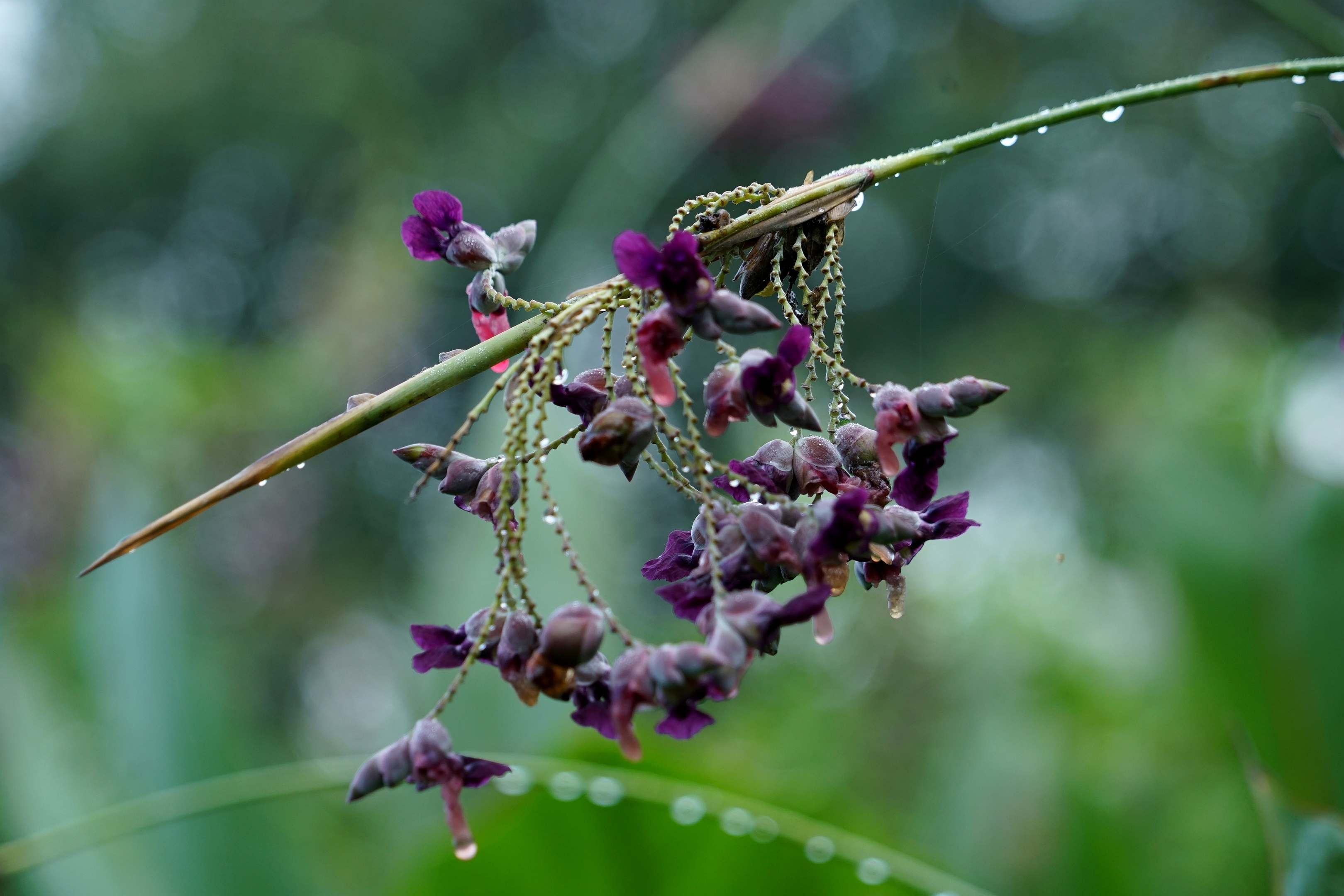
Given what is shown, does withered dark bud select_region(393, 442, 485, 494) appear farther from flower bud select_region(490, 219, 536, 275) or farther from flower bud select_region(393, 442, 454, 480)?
flower bud select_region(490, 219, 536, 275)

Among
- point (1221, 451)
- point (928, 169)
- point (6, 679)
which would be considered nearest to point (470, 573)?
point (6, 679)

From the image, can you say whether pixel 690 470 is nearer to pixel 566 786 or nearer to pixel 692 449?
pixel 692 449

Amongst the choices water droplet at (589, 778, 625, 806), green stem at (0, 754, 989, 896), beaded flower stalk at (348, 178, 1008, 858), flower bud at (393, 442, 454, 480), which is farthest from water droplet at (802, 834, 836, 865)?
flower bud at (393, 442, 454, 480)

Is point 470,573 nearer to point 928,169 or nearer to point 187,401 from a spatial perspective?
point 187,401

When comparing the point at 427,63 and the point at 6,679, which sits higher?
the point at 427,63

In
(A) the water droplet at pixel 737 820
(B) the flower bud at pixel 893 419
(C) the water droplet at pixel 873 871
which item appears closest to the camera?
(B) the flower bud at pixel 893 419

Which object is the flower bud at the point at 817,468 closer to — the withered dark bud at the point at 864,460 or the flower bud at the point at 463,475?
the withered dark bud at the point at 864,460

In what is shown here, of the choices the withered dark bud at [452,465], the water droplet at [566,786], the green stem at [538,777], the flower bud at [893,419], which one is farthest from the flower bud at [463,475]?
the water droplet at [566,786]
